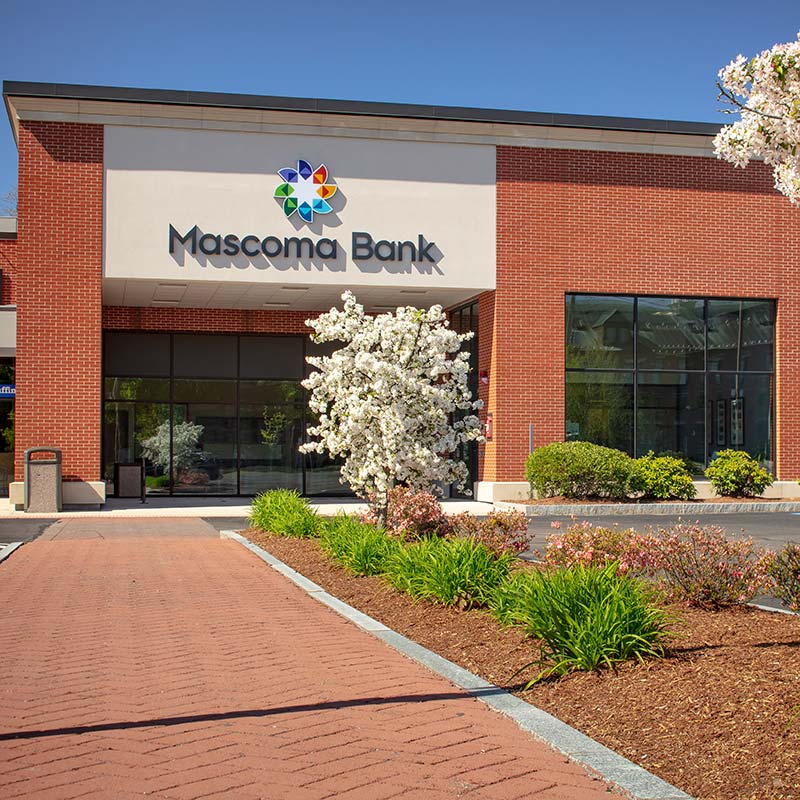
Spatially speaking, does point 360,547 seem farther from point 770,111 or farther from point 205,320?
point 205,320

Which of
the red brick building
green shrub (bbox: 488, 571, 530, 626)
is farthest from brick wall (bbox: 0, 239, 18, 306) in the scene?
green shrub (bbox: 488, 571, 530, 626)

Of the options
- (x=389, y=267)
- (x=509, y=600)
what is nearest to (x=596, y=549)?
(x=509, y=600)

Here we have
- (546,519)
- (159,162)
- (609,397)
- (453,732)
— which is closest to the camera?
(453,732)

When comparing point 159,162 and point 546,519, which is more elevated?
point 159,162

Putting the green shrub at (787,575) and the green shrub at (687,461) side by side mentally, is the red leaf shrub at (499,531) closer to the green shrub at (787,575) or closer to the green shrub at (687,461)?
the green shrub at (787,575)

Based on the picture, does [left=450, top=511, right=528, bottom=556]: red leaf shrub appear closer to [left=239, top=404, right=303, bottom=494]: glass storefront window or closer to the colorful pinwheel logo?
the colorful pinwheel logo

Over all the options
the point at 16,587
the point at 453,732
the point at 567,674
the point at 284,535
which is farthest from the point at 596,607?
the point at 284,535

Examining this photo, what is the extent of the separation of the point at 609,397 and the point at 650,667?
19.5 meters

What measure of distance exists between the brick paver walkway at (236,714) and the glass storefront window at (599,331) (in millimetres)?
15988

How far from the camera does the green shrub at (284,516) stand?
15.7 meters

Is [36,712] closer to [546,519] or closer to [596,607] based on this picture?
[596,607]

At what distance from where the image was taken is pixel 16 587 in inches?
464

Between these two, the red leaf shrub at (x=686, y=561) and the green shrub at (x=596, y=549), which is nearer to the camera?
the red leaf shrub at (x=686, y=561)

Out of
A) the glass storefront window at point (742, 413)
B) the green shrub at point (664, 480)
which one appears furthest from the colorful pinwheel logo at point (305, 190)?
the glass storefront window at point (742, 413)
